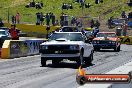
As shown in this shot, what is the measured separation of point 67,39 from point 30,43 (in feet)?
39.7

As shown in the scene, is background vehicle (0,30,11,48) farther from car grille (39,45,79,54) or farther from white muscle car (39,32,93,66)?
car grille (39,45,79,54)

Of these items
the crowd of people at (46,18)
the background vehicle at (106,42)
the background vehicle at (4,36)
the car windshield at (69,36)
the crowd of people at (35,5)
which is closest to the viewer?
the car windshield at (69,36)

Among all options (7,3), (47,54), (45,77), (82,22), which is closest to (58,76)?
(45,77)

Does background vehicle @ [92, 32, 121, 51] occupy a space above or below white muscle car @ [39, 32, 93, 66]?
below

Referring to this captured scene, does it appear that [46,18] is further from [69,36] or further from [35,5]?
[69,36]

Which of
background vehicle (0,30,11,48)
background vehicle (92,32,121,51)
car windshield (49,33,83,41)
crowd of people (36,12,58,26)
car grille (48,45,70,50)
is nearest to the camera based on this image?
car grille (48,45,70,50)

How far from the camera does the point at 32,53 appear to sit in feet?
111

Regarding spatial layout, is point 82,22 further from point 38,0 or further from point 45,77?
point 45,77

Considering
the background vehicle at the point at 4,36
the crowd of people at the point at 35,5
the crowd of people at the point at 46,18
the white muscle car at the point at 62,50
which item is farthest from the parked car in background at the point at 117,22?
the white muscle car at the point at 62,50

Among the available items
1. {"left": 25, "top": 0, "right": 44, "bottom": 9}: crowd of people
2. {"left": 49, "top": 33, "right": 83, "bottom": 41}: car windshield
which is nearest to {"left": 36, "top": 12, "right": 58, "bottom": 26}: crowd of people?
{"left": 25, "top": 0, "right": 44, "bottom": 9}: crowd of people

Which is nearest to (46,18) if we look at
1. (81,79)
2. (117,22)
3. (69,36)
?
(117,22)

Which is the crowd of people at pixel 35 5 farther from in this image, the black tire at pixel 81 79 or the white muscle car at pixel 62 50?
the black tire at pixel 81 79

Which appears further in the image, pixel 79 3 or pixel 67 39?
pixel 79 3

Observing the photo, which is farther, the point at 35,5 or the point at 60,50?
the point at 35,5
